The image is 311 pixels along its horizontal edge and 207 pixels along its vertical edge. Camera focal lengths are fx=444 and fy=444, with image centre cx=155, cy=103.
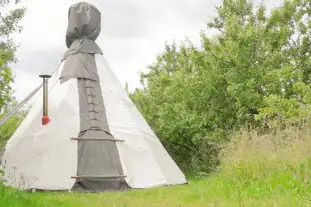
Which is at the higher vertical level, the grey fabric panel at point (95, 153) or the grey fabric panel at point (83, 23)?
the grey fabric panel at point (83, 23)

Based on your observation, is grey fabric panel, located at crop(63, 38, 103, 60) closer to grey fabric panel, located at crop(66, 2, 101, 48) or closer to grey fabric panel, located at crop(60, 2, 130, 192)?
grey fabric panel, located at crop(60, 2, 130, 192)

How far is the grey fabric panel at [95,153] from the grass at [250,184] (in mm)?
1351

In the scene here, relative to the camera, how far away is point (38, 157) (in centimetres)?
855

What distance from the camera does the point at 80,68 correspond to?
33.5ft

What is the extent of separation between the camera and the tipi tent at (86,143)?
834 centimetres

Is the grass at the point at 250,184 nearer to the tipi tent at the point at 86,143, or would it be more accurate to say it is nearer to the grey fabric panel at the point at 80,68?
the tipi tent at the point at 86,143

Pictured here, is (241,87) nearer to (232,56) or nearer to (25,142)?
(232,56)

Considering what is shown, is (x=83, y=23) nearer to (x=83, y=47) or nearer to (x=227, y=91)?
(x=83, y=47)

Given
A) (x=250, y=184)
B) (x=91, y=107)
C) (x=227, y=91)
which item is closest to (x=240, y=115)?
(x=227, y=91)

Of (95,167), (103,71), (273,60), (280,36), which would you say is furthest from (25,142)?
(280,36)

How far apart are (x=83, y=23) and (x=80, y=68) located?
1.44 meters

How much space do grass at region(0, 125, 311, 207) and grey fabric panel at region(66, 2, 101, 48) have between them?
16.4ft

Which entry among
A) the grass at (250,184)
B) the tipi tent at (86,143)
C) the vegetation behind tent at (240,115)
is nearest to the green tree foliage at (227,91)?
the vegetation behind tent at (240,115)

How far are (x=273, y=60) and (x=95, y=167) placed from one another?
6.40 metres
